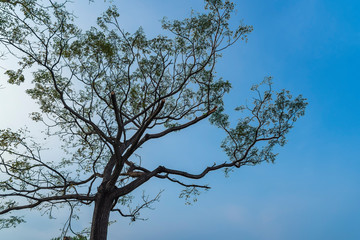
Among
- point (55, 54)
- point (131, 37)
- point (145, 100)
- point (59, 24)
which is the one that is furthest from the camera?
point (145, 100)

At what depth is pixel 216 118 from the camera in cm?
1018

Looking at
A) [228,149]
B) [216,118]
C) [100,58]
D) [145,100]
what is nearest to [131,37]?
[100,58]

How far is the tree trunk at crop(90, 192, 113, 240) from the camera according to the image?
7.28 meters

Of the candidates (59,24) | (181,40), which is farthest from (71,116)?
(181,40)

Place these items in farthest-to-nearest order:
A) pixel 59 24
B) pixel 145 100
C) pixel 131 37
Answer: pixel 145 100 < pixel 131 37 < pixel 59 24

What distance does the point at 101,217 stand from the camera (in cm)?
749

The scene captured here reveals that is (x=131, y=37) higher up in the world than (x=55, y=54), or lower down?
higher up

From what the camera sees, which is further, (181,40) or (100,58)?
(181,40)

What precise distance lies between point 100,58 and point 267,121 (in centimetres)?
558

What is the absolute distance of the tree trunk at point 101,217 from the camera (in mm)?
7277

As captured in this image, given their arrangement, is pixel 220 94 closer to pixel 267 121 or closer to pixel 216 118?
pixel 216 118

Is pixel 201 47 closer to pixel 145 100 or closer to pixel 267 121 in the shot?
pixel 145 100

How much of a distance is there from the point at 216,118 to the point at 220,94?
2.69ft

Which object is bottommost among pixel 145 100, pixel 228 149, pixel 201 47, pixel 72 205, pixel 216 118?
pixel 72 205
